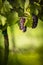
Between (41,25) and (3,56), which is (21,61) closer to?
(3,56)

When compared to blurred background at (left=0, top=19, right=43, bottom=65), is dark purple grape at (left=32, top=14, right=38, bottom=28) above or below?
above

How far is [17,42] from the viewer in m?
1.32

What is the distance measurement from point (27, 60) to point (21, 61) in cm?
4

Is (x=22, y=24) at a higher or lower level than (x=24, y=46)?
higher

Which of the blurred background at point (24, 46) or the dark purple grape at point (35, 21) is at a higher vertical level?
the dark purple grape at point (35, 21)

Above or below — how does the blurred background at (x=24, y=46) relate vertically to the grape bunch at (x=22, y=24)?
below

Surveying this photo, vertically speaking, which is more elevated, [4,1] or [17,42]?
[4,1]

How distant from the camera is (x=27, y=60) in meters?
1.31

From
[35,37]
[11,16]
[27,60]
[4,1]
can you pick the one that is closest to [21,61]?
[27,60]

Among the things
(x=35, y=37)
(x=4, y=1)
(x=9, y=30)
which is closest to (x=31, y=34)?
(x=35, y=37)

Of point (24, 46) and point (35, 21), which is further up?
point (35, 21)

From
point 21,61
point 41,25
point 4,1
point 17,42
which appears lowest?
point 21,61

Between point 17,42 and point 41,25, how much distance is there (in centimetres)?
18

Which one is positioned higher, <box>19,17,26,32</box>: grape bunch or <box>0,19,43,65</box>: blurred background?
<box>19,17,26,32</box>: grape bunch
